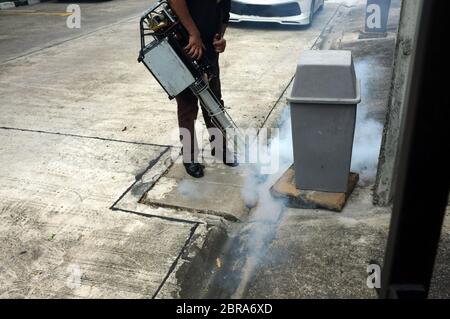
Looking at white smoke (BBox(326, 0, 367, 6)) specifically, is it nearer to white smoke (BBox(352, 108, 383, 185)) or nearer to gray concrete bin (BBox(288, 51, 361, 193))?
white smoke (BBox(352, 108, 383, 185))

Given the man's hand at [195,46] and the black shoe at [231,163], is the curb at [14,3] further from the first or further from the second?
the man's hand at [195,46]

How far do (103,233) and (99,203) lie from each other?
0.42m

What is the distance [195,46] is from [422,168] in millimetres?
2088

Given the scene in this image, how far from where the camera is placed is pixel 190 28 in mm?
2957

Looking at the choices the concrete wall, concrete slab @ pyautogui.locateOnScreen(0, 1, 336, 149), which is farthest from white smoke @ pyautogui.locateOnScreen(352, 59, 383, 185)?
concrete slab @ pyautogui.locateOnScreen(0, 1, 336, 149)

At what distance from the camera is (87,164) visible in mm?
3820

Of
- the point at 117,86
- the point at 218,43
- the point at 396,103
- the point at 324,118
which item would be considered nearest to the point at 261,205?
the point at 324,118

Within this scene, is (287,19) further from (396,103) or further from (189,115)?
(396,103)

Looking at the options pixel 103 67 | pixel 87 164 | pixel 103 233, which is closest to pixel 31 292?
pixel 103 233

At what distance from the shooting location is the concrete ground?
2.45 metres

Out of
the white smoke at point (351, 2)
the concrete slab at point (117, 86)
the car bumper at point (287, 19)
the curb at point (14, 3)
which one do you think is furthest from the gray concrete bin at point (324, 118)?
the curb at point (14, 3)

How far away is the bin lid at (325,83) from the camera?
2.68 m

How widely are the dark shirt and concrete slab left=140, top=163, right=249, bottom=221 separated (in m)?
1.02

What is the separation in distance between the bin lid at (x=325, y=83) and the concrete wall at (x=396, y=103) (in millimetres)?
261
